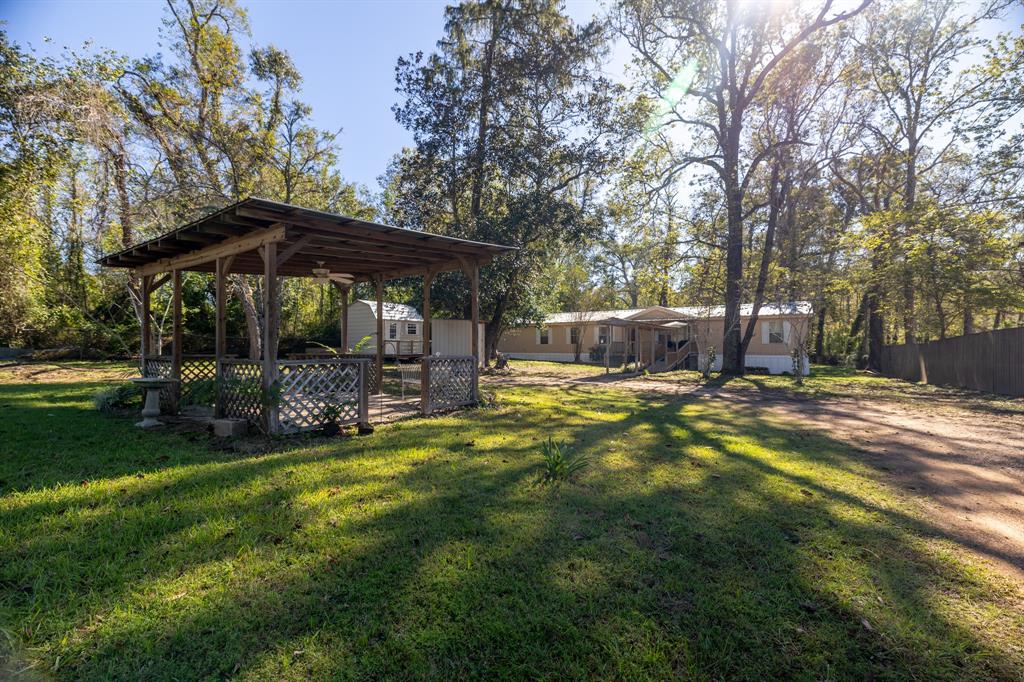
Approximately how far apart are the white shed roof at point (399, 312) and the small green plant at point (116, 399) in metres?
14.7

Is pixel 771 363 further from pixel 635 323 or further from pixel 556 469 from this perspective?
pixel 556 469

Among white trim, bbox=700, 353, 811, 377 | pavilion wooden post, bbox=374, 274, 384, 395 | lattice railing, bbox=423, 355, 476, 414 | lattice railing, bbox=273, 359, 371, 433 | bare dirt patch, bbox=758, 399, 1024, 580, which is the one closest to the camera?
bare dirt patch, bbox=758, 399, 1024, 580

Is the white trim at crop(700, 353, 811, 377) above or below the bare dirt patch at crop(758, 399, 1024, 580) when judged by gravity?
above

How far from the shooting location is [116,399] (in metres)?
8.09

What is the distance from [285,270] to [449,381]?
4306 mm

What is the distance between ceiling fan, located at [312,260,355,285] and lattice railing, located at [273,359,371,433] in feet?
8.02

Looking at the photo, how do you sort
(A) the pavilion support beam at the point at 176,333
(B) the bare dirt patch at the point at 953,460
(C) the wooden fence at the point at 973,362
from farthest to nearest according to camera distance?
1. (C) the wooden fence at the point at 973,362
2. (A) the pavilion support beam at the point at 176,333
3. (B) the bare dirt patch at the point at 953,460

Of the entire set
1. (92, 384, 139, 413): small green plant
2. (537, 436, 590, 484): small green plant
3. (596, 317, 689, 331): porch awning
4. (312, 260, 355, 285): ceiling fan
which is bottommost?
(537, 436, 590, 484): small green plant

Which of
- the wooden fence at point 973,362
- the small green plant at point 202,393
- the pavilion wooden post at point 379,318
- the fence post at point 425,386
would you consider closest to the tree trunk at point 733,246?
the wooden fence at point 973,362

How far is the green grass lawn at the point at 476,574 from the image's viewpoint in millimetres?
1986

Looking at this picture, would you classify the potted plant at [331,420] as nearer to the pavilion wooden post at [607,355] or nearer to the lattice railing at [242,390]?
the lattice railing at [242,390]

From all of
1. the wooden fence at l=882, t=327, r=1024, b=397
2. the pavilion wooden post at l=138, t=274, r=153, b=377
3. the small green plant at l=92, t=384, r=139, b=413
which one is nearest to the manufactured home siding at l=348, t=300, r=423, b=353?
the pavilion wooden post at l=138, t=274, r=153, b=377

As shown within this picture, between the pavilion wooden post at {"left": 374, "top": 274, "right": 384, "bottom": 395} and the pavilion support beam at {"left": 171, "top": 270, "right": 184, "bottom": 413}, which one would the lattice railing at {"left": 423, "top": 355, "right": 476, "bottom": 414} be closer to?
the pavilion wooden post at {"left": 374, "top": 274, "right": 384, "bottom": 395}

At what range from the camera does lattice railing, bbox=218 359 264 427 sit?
6090mm
